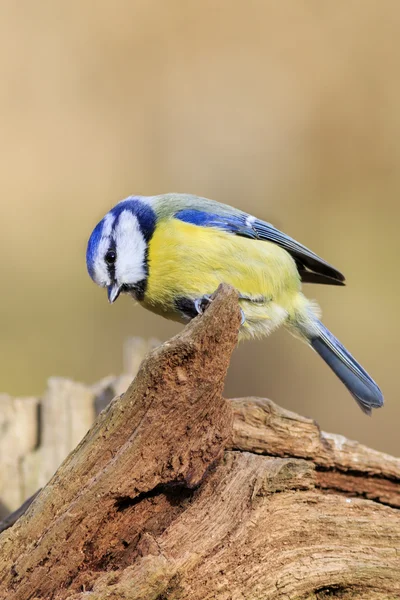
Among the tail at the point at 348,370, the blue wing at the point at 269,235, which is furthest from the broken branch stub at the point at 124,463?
the tail at the point at 348,370

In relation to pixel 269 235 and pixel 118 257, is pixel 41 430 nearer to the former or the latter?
pixel 118 257

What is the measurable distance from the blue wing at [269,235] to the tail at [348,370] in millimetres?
186

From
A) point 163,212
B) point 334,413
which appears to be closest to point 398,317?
point 334,413

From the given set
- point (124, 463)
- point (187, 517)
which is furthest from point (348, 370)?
point (124, 463)

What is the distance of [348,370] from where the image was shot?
2664 millimetres

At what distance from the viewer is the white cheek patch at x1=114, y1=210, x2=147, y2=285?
2.33 meters

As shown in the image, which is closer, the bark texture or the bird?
the bark texture

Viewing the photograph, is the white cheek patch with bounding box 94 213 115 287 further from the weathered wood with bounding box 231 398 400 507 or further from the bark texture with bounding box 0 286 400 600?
the bark texture with bounding box 0 286 400 600

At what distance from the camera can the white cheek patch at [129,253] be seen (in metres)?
2.33

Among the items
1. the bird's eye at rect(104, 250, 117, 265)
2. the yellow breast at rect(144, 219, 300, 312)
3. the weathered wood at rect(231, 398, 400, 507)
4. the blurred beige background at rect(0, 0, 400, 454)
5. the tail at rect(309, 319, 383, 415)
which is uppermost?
the blurred beige background at rect(0, 0, 400, 454)

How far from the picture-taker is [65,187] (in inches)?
158

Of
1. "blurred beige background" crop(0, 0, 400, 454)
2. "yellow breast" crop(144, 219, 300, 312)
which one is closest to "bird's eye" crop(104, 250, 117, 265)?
"yellow breast" crop(144, 219, 300, 312)

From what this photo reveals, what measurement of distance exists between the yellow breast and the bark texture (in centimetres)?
60

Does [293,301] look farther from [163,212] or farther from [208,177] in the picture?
[208,177]
